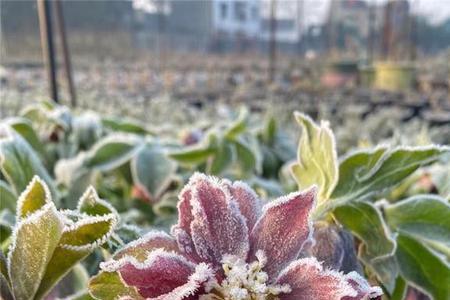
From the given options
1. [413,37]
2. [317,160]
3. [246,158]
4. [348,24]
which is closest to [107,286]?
[317,160]

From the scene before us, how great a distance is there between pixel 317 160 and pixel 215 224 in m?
0.14

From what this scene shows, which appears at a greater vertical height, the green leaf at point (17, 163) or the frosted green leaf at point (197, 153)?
the green leaf at point (17, 163)

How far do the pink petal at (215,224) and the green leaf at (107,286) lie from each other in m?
0.04

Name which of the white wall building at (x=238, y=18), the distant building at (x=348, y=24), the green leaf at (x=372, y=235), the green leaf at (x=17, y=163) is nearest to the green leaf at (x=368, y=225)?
the green leaf at (x=372, y=235)

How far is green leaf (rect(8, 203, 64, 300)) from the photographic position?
25 centimetres

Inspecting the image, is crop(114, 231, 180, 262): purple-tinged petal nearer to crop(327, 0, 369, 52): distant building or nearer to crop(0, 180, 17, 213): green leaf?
crop(0, 180, 17, 213): green leaf

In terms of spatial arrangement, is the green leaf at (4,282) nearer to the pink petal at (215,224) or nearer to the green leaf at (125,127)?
the pink petal at (215,224)

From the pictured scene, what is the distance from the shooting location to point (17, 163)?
1.67 feet

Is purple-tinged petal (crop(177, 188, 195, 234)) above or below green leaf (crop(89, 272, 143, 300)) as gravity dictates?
above

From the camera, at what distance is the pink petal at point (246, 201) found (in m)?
0.26

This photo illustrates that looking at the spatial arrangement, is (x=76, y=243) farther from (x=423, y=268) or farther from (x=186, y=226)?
(x=423, y=268)

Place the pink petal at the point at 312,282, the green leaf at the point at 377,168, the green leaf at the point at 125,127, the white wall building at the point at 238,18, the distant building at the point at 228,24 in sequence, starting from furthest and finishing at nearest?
the white wall building at the point at 238,18, the distant building at the point at 228,24, the green leaf at the point at 125,127, the green leaf at the point at 377,168, the pink petal at the point at 312,282

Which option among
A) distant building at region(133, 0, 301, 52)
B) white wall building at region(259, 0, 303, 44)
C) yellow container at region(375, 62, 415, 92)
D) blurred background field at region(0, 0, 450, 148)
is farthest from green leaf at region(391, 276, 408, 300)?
distant building at region(133, 0, 301, 52)

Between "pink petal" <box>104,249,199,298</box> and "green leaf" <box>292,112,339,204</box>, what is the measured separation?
14 centimetres
